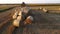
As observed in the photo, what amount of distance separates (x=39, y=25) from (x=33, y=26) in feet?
0.10

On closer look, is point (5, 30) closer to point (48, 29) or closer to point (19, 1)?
point (48, 29)

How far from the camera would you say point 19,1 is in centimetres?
119

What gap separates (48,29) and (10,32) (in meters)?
0.15

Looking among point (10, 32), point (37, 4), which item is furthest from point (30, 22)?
point (37, 4)

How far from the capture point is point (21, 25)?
0.54m

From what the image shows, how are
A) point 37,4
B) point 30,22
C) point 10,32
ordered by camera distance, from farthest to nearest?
1. point 37,4
2. point 30,22
3. point 10,32

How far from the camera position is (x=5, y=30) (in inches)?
19.7

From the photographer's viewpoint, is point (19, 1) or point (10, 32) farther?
point (19, 1)

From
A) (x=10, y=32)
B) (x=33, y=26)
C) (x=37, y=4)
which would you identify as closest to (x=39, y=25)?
(x=33, y=26)

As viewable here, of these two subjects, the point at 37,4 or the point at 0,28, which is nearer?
the point at 0,28

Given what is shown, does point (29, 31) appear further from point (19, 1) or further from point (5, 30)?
point (19, 1)

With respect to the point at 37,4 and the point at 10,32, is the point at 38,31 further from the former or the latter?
the point at 37,4

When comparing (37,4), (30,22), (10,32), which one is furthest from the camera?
(37,4)

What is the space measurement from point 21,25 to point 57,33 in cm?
15
